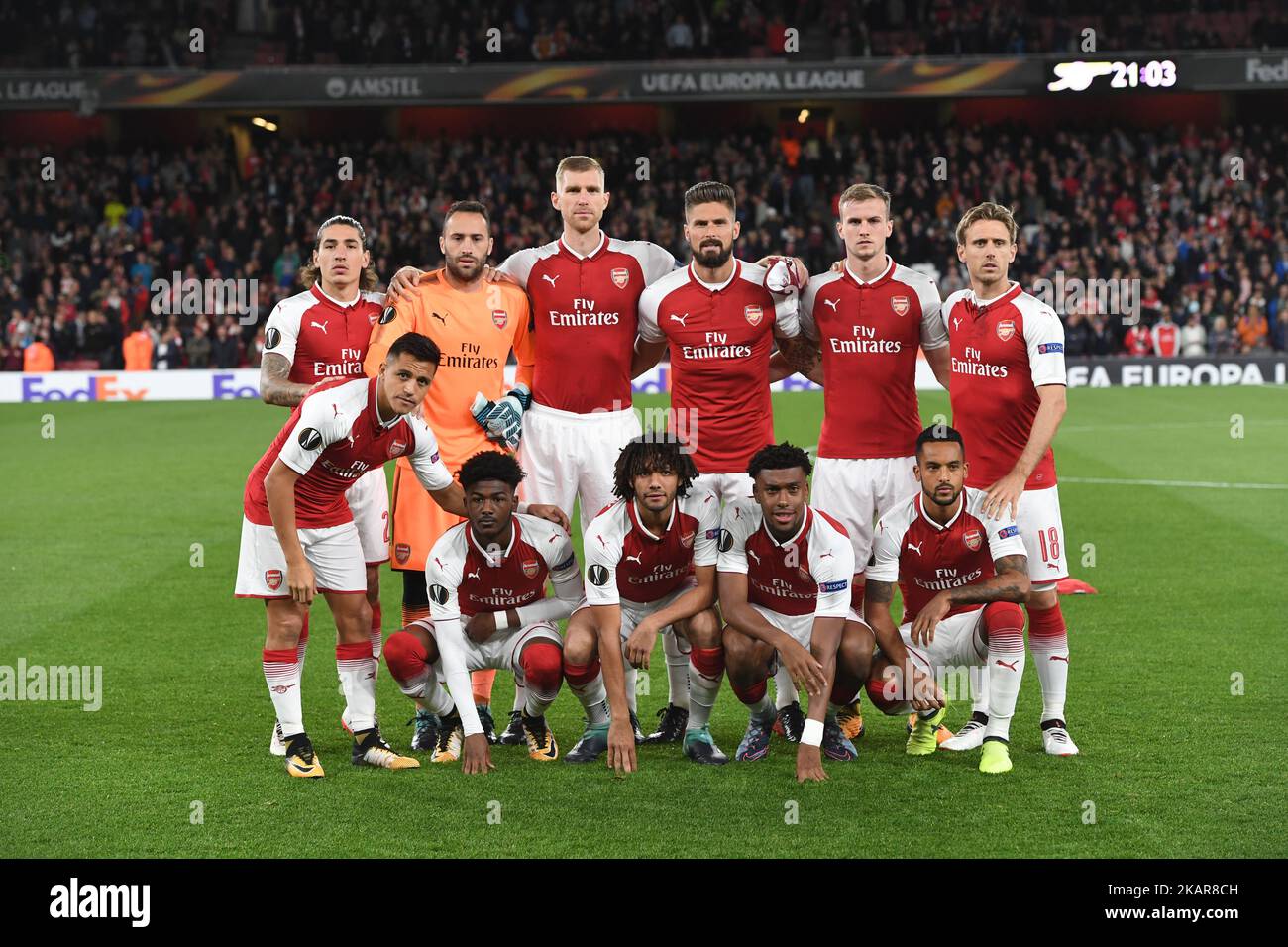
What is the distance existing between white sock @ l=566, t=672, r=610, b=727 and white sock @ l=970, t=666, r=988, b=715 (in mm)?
1605

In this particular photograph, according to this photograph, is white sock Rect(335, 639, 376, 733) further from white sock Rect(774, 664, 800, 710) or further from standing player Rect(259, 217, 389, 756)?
white sock Rect(774, 664, 800, 710)

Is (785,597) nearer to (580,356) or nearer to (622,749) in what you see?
(622,749)

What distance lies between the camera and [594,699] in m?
6.18

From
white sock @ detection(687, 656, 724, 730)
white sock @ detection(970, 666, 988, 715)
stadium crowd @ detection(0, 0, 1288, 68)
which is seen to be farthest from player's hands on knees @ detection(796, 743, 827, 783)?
stadium crowd @ detection(0, 0, 1288, 68)

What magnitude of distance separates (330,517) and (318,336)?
1.02 m

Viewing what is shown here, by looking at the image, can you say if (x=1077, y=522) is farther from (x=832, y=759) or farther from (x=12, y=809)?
(x=12, y=809)

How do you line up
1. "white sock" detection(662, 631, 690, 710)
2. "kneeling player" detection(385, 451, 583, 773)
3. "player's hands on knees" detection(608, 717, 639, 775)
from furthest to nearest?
"white sock" detection(662, 631, 690, 710) < "kneeling player" detection(385, 451, 583, 773) < "player's hands on knees" detection(608, 717, 639, 775)

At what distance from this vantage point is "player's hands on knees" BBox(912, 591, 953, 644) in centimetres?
582

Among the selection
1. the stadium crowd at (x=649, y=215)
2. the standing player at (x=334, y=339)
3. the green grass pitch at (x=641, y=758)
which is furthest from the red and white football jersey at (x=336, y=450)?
the stadium crowd at (x=649, y=215)

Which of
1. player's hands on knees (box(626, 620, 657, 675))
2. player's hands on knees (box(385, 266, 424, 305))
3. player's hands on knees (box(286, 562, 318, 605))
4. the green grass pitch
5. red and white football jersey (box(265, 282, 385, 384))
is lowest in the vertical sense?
the green grass pitch

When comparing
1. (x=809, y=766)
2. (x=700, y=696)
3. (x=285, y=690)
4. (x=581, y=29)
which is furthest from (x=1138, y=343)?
(x=285, y=690)

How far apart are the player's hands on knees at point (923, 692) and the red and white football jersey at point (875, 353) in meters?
1.09

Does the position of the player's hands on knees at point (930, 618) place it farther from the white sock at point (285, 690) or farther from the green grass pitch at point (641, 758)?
the white sock at point (285, 690)
